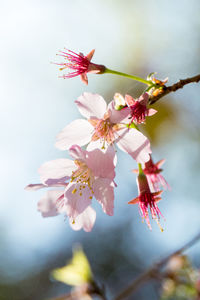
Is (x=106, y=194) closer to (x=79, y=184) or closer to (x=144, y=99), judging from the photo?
(x=79, y=184)

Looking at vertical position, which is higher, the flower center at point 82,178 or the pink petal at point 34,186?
the pink petal at point 34,186

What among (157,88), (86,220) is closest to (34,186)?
(86,220)

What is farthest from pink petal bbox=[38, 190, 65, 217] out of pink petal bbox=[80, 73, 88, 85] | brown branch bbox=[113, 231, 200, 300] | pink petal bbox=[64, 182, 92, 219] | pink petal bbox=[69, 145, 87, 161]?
brown branch bbox=[113, 231, 200, 300]

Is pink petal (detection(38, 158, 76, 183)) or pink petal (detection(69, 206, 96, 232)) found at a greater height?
pink petal (detection(38, 158, 76, 183))

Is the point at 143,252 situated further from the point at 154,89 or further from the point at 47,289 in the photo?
the point at 154,89

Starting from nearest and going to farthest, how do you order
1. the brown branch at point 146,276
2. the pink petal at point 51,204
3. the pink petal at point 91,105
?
the pink petal at point 91,105 → the pink petal at point 51,204 → the brown branch at point 146,276

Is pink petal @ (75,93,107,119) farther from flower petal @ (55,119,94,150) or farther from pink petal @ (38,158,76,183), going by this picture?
pink petal @ (38,158,76,183)

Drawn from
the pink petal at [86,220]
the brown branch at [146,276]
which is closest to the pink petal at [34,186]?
the pink petal at [86,220]

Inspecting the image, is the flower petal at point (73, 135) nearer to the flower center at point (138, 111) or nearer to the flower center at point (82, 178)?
the flower center at point (82, 178)

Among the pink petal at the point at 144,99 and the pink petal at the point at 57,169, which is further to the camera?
the pink petal at the point at 57,169
